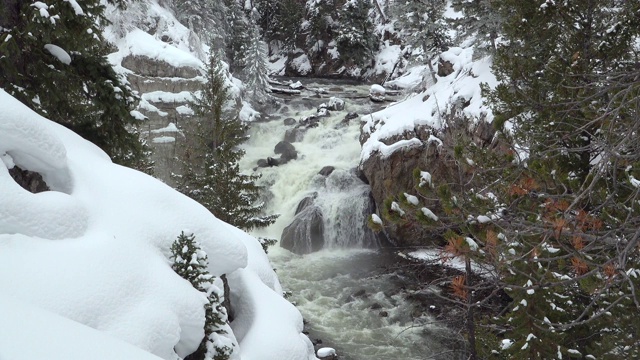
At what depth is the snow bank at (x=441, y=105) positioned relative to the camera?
1792 cm

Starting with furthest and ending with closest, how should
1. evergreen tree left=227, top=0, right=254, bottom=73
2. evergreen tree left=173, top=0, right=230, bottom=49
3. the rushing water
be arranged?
evergreen tree left=227, top=0, right=254, bottom=73 < evergreen tree left=173, top=0, right=230, bottom=49 < the rushing water

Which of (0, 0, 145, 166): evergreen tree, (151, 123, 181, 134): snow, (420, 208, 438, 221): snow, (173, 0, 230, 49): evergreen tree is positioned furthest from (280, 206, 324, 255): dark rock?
(173, 0, 230, 49): evergreen tree

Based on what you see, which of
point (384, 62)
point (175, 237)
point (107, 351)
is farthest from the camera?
point (384, 62)

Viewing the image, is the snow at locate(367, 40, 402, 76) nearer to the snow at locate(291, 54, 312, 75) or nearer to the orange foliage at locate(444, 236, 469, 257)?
the snow at locate(291, 54, 312, 75)

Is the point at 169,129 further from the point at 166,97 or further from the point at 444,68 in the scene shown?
the point at 444,68

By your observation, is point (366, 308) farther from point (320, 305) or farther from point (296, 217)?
point (296, 217)

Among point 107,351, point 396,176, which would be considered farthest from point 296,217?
point 107,351

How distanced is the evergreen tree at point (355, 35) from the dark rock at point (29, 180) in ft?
137

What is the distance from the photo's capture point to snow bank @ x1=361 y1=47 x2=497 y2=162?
1792cm

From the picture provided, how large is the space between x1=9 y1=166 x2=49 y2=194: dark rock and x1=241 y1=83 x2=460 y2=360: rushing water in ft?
21.1

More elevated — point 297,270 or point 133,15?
point 133,15

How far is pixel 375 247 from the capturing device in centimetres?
2027

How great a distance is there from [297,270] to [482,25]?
1313 cm

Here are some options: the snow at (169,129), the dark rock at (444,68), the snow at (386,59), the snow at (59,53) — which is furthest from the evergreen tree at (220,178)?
the snow at (386,59)
